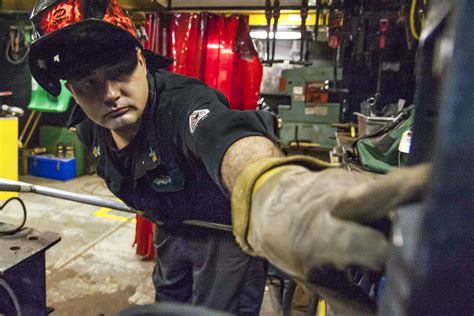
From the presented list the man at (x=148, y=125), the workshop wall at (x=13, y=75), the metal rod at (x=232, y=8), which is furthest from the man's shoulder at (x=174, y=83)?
the workshop wall at (x=13, y=75)

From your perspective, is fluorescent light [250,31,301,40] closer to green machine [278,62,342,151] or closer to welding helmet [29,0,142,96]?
green machine [278,62,342,151]

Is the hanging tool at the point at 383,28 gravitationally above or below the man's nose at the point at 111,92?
above

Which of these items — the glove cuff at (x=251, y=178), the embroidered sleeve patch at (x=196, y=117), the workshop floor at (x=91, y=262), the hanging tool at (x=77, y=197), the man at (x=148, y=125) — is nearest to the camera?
the glove cuff at (x=251, y=178)

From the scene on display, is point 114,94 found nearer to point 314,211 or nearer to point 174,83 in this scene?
point 174,83

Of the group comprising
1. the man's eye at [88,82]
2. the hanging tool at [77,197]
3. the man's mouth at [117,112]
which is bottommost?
the hanging tool at [77,197]

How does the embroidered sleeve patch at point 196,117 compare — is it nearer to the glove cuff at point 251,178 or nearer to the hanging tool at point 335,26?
the glove cuff at point 251,178

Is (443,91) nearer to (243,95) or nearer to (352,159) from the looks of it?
(352,159)

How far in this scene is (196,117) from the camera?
93cm

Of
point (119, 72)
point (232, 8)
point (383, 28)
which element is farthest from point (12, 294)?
point (383, 28)

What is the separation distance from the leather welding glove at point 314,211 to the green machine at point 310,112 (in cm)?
372

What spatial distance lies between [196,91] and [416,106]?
70 centimetres

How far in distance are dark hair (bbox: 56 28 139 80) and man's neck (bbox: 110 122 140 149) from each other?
0.20 metres

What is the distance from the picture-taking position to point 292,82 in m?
4.33

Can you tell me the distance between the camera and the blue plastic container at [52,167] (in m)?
4.95
